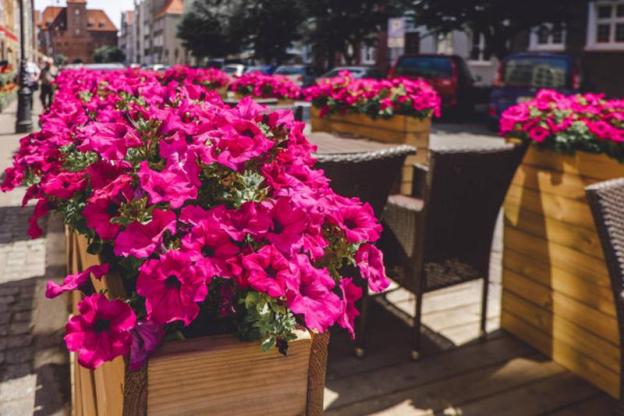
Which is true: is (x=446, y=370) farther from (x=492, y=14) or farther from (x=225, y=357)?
(x=492, y=14)

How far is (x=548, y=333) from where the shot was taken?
12.0 ft

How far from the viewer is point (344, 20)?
32.3 meters

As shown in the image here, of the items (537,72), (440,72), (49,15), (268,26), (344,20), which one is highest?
(49,15)

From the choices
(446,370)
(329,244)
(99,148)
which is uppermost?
(99,148)

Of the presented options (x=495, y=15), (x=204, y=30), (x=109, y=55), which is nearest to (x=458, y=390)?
(x=495, y=15)

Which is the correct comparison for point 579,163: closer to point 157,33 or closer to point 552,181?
point 552,181

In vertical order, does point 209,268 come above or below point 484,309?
above

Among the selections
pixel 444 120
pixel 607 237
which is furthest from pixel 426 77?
pixel 607 237

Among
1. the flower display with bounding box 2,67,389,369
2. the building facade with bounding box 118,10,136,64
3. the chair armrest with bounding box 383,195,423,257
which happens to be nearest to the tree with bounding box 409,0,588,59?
the chair armrest with bounding box 383,195,423,257

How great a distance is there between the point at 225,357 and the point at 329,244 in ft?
1.09

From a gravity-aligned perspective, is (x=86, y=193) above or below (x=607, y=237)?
above

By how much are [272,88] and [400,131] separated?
3.59 metres

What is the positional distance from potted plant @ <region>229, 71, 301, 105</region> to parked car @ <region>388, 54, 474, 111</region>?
29.8 ft

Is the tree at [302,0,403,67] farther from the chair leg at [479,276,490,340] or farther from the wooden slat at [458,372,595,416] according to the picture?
the wooden slat at [458,372,595,416]
